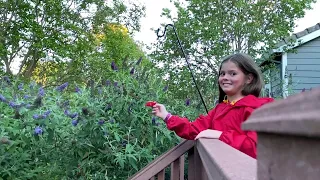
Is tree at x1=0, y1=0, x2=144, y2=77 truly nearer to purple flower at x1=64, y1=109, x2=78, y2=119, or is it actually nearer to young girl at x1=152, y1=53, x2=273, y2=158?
purple flower at x1=64, y1=109, x2=78, y2=119

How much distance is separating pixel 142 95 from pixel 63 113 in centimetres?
57

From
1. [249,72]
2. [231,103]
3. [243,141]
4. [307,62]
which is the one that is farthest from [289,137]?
[307,62]

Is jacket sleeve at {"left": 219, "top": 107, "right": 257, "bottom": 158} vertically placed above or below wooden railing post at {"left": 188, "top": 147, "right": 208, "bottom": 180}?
above

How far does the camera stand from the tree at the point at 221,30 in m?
9.64

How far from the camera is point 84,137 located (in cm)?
296

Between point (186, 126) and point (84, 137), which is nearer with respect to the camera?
point (186, 126)

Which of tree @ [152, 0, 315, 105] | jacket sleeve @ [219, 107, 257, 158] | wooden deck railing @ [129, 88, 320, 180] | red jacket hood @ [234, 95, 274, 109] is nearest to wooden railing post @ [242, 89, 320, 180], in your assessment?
wooden deck railing @ [129, 88, 320, 180]

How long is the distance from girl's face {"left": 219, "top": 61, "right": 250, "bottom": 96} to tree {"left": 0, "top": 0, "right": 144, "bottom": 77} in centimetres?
1214

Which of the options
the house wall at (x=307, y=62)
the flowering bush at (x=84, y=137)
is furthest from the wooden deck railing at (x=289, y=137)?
the house wall at (x=307, y=62)

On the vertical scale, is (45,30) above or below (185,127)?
above

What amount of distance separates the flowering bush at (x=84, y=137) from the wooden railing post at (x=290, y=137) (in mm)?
2352

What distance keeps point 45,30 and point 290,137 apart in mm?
15081

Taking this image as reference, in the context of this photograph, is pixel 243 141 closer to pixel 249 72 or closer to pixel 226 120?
pixel 226 120

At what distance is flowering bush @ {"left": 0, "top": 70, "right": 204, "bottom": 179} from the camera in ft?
9.15
